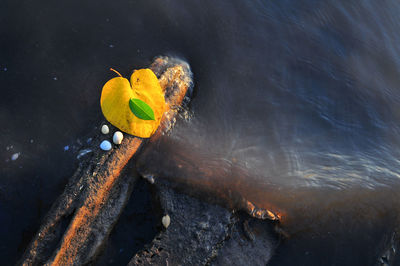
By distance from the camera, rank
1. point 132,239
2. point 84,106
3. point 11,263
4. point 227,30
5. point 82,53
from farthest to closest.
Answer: point 227,30 → point 82,53 → point 84,106 → point 132,239 → point 11,263

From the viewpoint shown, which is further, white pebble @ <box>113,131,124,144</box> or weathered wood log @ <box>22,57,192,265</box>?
white pebble @ <box>113,131,124,144</box>

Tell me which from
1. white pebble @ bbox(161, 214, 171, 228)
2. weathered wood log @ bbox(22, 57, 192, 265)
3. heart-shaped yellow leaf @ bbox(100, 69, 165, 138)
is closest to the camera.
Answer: weathered wood log @ bbox(22, 57, 192, 265)

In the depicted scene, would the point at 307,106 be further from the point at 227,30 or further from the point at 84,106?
the point at 84,106

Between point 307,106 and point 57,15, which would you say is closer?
point 57,15

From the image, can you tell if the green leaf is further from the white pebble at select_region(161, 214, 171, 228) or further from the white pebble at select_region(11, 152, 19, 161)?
the white pebble at select_region(11, 152, 19, 161)

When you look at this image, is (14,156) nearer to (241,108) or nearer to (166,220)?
(166,220)

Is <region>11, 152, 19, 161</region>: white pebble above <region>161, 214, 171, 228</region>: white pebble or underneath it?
underneath

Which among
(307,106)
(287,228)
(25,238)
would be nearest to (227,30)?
(307,106)

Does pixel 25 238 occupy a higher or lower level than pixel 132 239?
lower

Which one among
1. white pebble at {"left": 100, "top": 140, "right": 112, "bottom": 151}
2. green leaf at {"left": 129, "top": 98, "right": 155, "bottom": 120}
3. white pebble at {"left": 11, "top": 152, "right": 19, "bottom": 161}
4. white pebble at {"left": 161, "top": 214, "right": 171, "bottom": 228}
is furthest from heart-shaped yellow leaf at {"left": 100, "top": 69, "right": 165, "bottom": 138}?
white pebble at {"left": 11, "top": 152, "right": 19, "bottom": 161}
